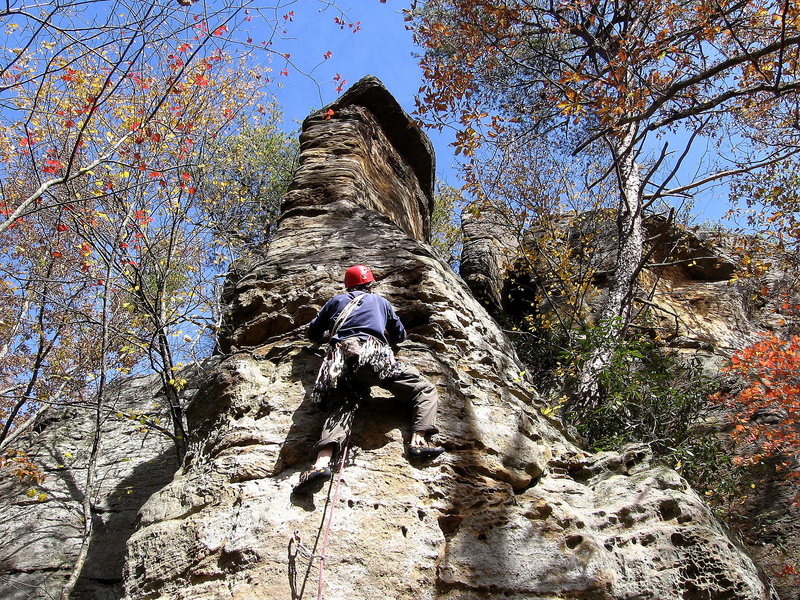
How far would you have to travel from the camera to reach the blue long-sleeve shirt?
4707 mm

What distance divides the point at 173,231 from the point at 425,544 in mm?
6134

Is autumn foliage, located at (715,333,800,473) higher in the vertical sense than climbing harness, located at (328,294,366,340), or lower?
higher

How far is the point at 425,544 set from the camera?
12.4 feet

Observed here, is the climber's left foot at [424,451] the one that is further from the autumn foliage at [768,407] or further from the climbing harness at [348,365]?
the autumn foliage at [768,407]

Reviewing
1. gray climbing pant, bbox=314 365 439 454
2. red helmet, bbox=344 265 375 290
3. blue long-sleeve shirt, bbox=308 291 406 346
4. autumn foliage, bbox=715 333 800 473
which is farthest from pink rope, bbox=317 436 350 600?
autumn foliage, bbox=715 333 800 473

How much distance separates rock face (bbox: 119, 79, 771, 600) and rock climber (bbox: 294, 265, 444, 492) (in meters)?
0.16

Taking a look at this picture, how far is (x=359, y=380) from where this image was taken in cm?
450

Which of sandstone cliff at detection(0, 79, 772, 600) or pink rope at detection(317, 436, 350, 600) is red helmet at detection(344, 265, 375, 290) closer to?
sandstone cliff at detection(0, 79, 772, 600)

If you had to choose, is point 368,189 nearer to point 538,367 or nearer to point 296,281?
point 296,281

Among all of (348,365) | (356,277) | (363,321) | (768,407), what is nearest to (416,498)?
(348,365)

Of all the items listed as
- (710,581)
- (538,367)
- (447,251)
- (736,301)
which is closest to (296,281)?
(710,581)

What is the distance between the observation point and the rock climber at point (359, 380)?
4207 mm

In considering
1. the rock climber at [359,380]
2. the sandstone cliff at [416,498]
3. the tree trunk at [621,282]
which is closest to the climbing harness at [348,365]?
the rock climber at [359,380]

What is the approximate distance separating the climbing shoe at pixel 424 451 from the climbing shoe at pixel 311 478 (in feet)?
2.07
